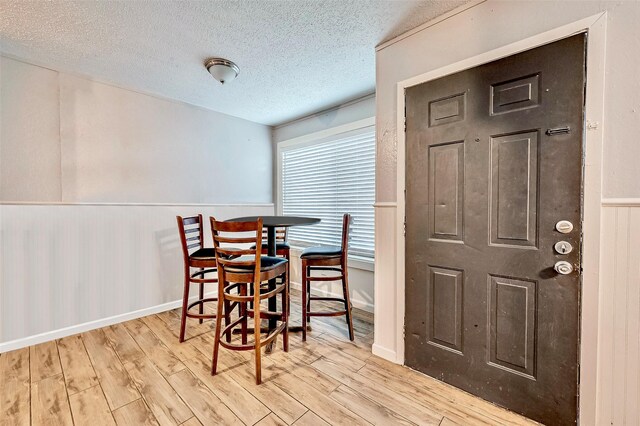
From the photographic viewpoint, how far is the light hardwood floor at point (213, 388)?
1471mm

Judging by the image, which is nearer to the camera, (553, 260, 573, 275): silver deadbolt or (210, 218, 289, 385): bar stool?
(553, 260, 573, 275): silver deadbolt

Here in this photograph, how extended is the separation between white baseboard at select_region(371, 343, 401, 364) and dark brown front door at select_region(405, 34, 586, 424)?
12cm

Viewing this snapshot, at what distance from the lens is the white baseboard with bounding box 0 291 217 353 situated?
2.16 metres

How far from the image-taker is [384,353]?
2.04 m

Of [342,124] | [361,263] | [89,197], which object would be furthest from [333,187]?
[89,197]

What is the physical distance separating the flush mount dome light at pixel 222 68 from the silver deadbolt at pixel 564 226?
2625 mm

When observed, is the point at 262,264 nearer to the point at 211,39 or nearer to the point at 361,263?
the point at 361,263

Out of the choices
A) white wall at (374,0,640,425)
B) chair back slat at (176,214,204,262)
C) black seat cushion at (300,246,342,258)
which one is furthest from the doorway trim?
chair back slat at (176,214,204,262)

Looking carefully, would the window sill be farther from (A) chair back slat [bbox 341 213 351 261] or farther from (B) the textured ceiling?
(B) the textured ceiling

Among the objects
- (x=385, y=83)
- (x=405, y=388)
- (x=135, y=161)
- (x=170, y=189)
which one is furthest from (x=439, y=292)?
(x=135, y=161)

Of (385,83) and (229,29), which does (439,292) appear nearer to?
(385,83)

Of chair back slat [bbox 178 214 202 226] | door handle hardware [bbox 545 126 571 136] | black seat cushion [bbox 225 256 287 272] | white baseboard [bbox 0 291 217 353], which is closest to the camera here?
door handle hardware [bbox 545 126 571 136]

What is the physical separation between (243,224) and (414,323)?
139 centimetres

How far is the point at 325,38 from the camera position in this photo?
2.01 metres
